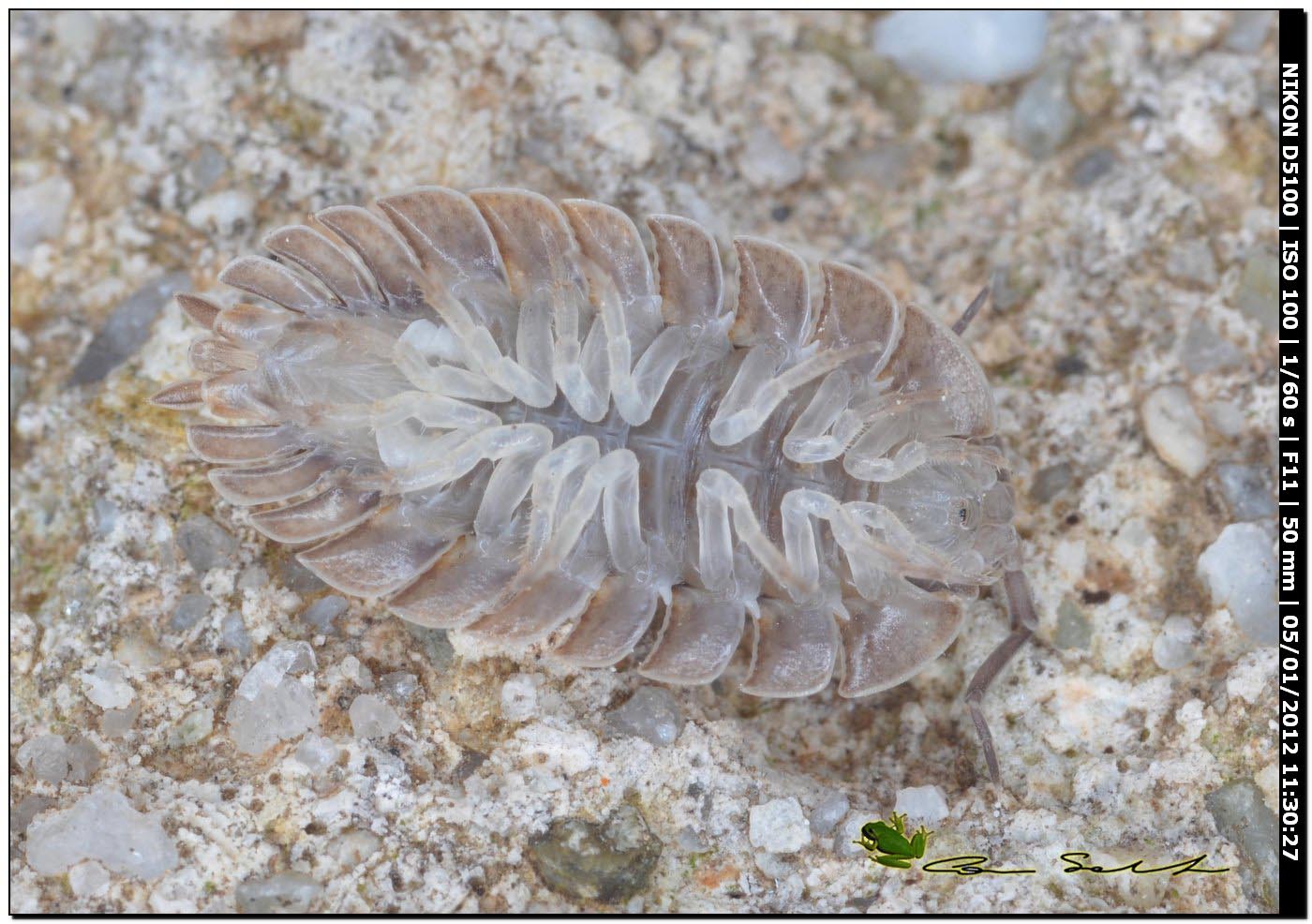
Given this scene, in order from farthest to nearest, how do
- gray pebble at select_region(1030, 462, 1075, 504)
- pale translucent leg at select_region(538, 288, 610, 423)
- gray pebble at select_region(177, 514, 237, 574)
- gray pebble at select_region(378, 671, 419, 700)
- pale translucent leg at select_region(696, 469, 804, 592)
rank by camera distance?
gray pebble at select_region(1030, 462, 1075, 504), gray pebble at select_region(177, 514, 237, 574), gray pebble at select_region(378, 671, 419, 700), pale translucent leg at select_region(538, 288, 610, 423), pale translucent leg at select_region(696, 469, 804, 592)

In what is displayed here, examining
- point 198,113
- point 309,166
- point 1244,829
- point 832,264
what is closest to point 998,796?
→ point 1244,829

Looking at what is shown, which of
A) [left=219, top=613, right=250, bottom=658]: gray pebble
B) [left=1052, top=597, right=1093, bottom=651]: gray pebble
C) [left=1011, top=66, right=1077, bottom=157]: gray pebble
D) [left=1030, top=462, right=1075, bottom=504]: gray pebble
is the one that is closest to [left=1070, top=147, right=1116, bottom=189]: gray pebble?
[left=1011, top=66, right=1077, bottom=157]: gray pebble

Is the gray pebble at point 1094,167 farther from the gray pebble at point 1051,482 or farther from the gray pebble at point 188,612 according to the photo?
the gray pebble at point 188,612

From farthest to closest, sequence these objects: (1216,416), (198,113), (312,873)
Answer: (198,113), (1216,416), (312,873)

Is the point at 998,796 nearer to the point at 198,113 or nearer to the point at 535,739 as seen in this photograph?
the point at 535,739

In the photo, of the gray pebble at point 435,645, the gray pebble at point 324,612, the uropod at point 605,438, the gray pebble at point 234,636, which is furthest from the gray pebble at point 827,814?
the gray pebble at point 234,636

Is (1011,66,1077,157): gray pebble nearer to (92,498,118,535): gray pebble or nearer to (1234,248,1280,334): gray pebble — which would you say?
(1234,248,1280,334): gray pebble
